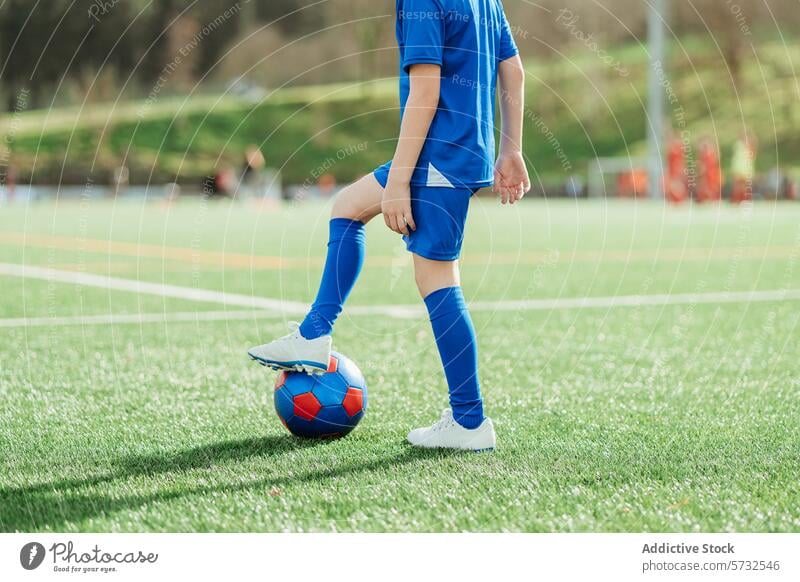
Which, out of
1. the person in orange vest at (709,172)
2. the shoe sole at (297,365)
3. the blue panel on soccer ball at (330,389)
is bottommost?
the person in orange vest at (709,172)

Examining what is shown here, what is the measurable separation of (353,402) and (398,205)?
2.85 ft

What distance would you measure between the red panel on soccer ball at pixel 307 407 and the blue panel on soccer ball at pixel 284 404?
0.08 feet

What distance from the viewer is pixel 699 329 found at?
729 centimetres

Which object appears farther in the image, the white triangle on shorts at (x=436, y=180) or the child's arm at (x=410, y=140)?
the white triangle on shorts at (x=436, y=180)

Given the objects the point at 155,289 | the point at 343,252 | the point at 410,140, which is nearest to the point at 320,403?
the point at 343,252

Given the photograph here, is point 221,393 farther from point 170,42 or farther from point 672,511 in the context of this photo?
point 170,42

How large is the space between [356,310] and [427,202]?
14.7 feet

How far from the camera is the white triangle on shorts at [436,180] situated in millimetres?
3889

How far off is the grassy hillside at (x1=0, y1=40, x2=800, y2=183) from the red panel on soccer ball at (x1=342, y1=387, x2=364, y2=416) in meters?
46.4

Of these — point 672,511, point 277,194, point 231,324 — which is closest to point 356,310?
point 231,324

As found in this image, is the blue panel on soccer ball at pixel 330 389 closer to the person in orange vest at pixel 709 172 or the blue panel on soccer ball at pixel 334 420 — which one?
the blue panel on soccer ball at pixel 334 420

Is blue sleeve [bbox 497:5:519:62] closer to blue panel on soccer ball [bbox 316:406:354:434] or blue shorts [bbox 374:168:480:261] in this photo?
blue shorts [bbox 374:168:480:261]

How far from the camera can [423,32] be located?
372 centimetres

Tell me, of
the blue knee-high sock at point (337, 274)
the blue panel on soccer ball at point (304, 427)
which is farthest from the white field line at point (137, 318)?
the blue knee-high sock at point (337, 274)
